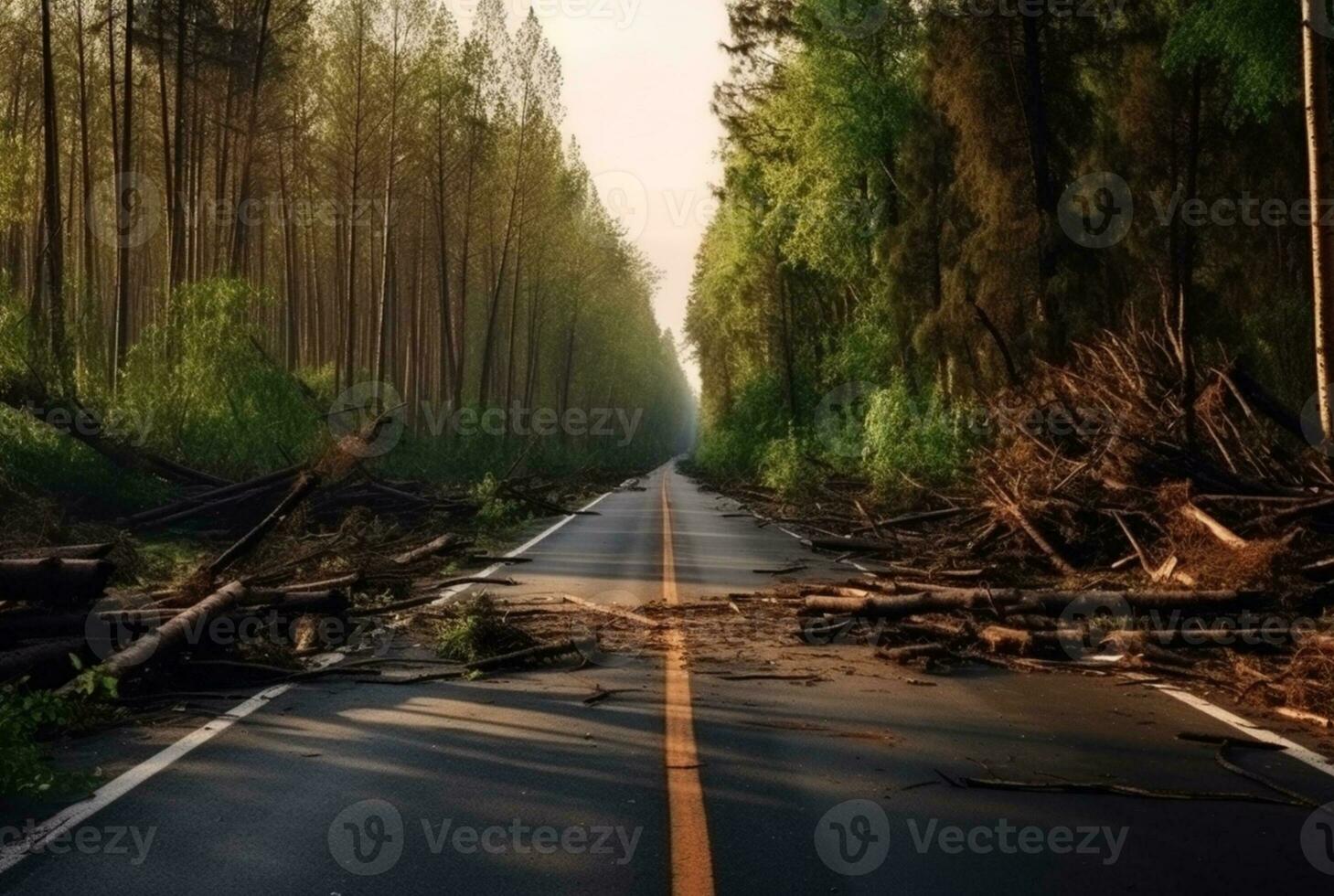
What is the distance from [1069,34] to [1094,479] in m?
14.3

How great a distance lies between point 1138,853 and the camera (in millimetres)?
5062

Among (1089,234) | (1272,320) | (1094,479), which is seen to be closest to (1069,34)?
(1089,234)
